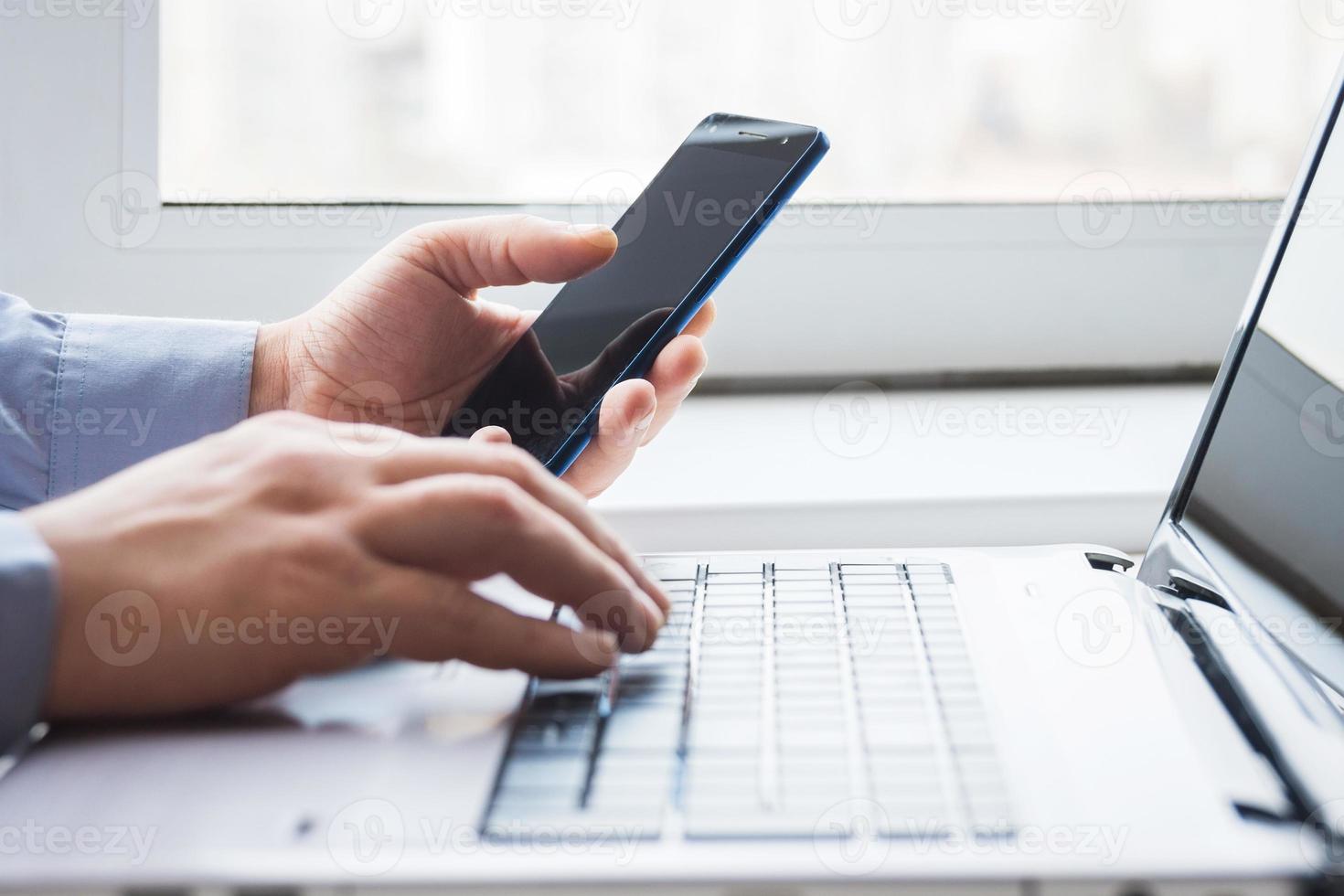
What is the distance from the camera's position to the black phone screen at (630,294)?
56cm

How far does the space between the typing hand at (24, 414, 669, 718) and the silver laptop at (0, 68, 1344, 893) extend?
2cm

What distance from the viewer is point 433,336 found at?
67cm

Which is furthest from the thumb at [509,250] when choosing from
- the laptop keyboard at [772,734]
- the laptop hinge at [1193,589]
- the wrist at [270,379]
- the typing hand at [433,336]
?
the laptop hinge at [1193,589]

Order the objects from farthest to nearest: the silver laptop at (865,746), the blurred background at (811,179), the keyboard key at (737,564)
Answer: the blurred background at (811,179)
the keyboard key at (737,564)
the silver laptop at (865,746)

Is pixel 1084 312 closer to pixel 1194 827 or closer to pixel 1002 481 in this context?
pixel 1002 481

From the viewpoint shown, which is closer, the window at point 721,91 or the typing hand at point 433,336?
the typing hand at point 433,336

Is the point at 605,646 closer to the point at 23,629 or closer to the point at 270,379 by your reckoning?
the point at 23,629

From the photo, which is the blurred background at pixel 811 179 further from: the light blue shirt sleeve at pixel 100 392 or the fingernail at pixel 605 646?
the fingernail at pixel 605 646

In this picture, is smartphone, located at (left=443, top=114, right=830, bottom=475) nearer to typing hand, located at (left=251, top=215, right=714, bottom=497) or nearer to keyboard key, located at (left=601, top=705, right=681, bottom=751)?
typing hand, located at (left=251, top=215, right=714, bottom=497)

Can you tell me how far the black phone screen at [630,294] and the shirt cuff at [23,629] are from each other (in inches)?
10.2

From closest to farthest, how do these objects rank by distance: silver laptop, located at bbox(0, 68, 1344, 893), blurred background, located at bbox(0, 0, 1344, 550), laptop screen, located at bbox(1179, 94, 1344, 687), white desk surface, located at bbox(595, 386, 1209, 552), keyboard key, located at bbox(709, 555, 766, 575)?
silver laptop, located at bbox(0, 68, 1344, 893) < laptop screen, located at bbox(1179, 94, 1344, 687) < keyboard key, located at bbox(709, 555, 766, 575) < white desk surface, located at bbox(595, 386, 1209, 552) < blurred background, located at bbox(0, 0, 1344, 550)

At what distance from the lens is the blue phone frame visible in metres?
0.54

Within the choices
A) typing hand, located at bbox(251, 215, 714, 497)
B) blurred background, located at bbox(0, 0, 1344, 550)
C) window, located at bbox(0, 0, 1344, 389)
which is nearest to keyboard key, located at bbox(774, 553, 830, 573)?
typing hand, located at bbox(251, 215, 714, 497)

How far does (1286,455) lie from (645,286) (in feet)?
1.01
